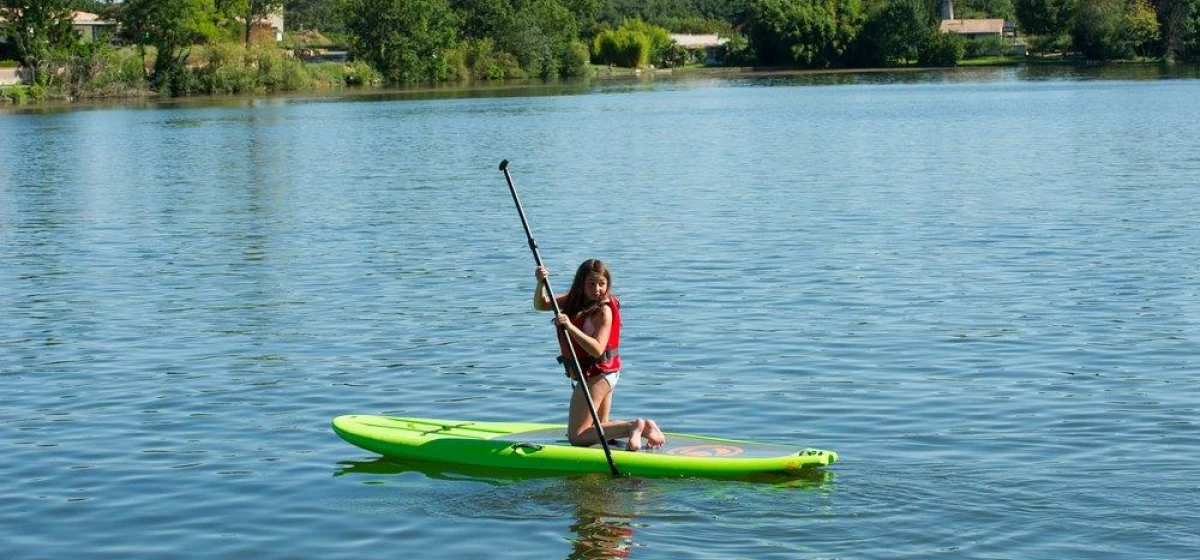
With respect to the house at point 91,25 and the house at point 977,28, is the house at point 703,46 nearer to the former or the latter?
the house at point 977,28

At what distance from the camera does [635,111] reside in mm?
68688

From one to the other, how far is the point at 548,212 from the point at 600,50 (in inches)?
4490

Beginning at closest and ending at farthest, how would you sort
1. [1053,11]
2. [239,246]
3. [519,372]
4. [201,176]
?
1. [519,372]
2. [239,246]
3. [201,176]
4. [1053,11]

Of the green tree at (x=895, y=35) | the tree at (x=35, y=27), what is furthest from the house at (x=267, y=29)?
the green tree at (x=895, y=35)

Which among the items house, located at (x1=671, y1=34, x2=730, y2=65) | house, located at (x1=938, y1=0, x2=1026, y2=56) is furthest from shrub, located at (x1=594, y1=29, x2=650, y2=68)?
house, located at (x1=938, y1=0, x2=1026, y2=56)

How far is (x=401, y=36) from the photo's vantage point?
384 ft

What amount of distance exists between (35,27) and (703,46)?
86749 mm

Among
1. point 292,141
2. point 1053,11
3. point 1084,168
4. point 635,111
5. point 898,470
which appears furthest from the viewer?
point 1053,11

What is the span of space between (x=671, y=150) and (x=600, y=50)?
325ft

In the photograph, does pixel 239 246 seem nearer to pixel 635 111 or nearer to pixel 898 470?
pixel 898 470

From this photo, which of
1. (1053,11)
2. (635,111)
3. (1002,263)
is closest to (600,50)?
(1053,11)

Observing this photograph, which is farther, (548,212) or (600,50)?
(600,50)

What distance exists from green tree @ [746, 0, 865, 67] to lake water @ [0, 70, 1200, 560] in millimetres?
99011

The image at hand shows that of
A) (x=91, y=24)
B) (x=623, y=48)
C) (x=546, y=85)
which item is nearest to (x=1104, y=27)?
(x=623, y=48)
